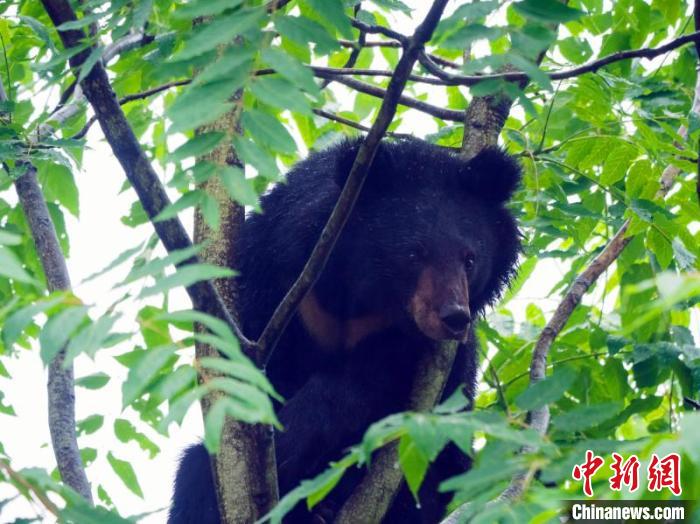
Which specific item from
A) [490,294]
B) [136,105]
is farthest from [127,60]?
[490,294]

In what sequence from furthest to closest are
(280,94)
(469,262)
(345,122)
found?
(345,122)
(469,262)
(280,94)

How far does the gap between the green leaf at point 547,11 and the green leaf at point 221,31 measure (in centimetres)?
83

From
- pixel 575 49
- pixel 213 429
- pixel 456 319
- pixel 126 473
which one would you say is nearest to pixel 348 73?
pixel 456 319

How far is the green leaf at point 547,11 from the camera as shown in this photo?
3.33m

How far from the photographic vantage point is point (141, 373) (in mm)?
2699

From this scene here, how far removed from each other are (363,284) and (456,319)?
110cm

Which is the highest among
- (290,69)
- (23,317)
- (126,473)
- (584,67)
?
(584,67)

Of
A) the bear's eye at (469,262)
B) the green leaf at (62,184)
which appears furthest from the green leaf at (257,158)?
the green leaf at (62,184)

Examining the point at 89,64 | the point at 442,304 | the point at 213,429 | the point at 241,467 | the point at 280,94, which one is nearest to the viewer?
the point at 213,429

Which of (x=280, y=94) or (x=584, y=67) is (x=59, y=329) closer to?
(x=280, y=94)

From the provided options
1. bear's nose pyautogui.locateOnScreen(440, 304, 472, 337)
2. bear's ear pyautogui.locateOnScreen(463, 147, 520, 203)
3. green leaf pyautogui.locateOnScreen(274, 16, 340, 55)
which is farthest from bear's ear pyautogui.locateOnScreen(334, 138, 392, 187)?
green leaf pyautogui.locateOnScreen(274, 16, 340, 55)

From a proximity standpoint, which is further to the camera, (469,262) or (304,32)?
(469,262)

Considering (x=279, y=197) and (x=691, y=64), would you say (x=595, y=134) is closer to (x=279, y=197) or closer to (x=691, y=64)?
(x=691, y=64)

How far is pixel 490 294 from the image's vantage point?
7031mm
